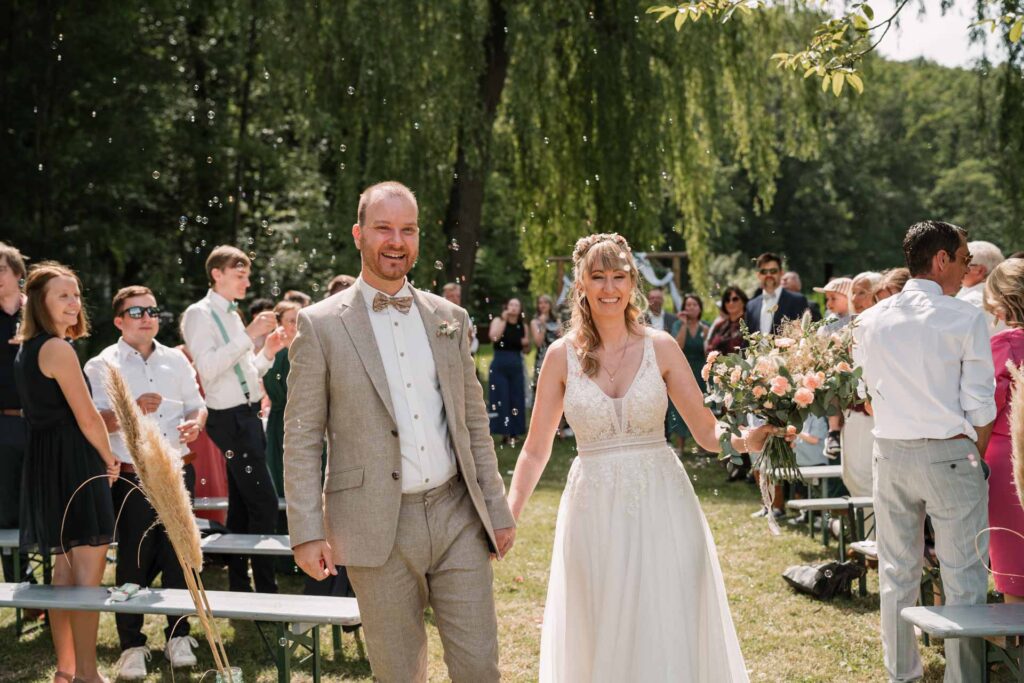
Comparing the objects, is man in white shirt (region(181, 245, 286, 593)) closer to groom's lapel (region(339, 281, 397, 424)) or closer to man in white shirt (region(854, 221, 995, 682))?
groom's lapel (region(339, 281, 397, 424))

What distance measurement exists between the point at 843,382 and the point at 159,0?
765 inches

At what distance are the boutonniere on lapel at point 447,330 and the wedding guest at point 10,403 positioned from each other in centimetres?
321

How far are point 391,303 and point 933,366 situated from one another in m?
2.58

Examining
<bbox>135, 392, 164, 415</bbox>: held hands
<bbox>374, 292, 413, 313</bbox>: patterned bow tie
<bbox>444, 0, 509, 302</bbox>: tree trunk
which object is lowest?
<bbox>135, 392, 164, 415</bbox>: held hands

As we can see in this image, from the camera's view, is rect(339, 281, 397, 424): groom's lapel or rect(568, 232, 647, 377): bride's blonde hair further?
rect(568, 232, 647, 377): bride's blonde hair

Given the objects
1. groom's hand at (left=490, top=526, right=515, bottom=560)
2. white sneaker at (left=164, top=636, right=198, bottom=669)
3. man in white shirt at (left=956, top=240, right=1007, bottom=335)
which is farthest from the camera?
man in white shirt at (left=956, top=240, right=1007, bottom=335)

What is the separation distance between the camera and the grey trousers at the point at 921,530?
4.95m

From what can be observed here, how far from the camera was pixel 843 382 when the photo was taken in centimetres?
448

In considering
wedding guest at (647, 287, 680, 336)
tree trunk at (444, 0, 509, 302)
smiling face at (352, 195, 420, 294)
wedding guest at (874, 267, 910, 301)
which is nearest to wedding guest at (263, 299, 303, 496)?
smiling face at (352, 195, 420, 294)

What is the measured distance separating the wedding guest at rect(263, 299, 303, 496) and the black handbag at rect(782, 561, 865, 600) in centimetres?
363

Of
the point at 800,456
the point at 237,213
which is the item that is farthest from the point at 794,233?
the point at 800,456

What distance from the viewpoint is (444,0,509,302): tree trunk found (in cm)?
1527

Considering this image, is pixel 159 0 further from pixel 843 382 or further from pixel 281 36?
pixel 843 382

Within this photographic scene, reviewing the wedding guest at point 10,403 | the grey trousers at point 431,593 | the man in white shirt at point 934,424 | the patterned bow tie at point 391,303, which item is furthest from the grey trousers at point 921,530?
the wedding guest at point 10,403
